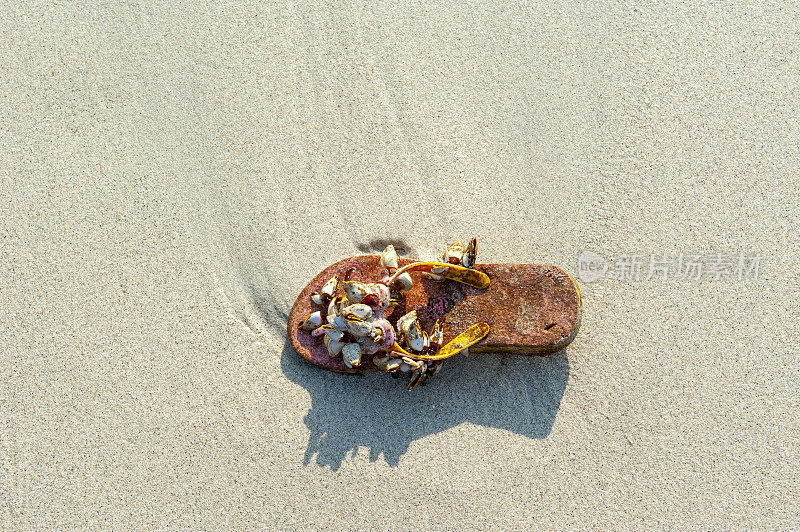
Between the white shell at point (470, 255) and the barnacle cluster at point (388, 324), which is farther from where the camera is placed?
the white shell at point (470, 255)

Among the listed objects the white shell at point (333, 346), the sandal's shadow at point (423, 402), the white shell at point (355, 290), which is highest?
the white shell at point (355, 290)

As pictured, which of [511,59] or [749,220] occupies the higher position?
[511,59]

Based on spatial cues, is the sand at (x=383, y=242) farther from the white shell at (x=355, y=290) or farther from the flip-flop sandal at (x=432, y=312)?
the white shell at (x=355, y=290)

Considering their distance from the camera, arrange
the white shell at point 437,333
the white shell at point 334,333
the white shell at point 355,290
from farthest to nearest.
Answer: the white shell at point 437,333
the white shell at point 334,333
the white shell at point 355,290

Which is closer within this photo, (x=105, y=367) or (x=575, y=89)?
(x=105, y=367)

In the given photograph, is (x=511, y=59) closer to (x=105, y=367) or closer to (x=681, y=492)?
(x=681, y=492)

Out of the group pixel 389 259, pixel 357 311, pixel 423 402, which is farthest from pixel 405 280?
pixel 423 402

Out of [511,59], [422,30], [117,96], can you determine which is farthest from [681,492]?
[117,96]

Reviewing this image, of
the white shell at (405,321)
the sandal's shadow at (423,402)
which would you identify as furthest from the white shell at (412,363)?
the sandal's shadow at (423,402)
